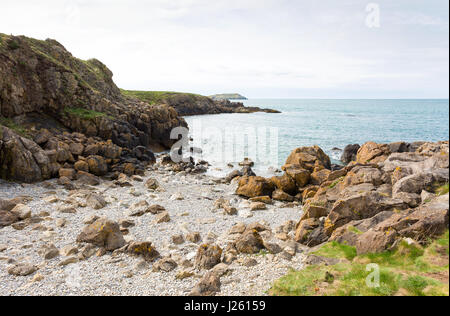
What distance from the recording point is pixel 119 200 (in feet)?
78.8

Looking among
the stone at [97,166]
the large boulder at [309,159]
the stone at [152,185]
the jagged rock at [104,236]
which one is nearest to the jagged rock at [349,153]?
the large boulder at [309,159]

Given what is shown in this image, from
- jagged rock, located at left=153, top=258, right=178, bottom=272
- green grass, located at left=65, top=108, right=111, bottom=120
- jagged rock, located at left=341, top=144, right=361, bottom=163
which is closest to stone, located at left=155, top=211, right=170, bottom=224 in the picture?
jagged rock, located at left=153, top=258, right=178, bottom=272

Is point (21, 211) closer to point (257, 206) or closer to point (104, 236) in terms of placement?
point (104, 236)

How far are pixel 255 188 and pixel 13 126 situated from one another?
28.1 metres

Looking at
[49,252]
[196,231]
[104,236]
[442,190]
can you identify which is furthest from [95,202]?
[442,190]

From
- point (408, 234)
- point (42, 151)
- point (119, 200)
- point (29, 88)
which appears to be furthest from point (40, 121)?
point (408, 234)

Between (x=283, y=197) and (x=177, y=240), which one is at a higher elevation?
(x=283, y=197)

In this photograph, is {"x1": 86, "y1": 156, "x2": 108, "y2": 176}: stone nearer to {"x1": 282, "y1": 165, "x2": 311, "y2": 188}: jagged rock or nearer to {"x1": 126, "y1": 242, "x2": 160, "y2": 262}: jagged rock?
{"x1": 126, "y1": 242, "x2": 160, "y2": 262}: jagged rock

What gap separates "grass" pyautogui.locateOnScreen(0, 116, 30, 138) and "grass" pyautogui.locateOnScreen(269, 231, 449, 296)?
1280 inches

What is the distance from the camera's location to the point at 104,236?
15602 mm

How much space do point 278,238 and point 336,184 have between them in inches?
290

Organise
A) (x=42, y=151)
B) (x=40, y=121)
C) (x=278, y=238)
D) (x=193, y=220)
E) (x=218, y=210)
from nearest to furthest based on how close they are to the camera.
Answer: (x=278, y=238) → (x=193, y=220) → (x=218, y=210) → (x=42, y=151) → (x=40, y=121)
